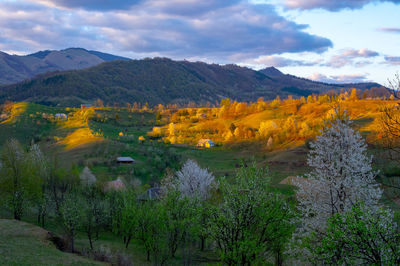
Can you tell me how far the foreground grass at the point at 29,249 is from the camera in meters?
18.0

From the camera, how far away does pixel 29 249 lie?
2034cm

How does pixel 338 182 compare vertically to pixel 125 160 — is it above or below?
above

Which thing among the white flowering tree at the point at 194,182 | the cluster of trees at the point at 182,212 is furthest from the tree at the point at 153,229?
the white flowering tree at the point at 194,182

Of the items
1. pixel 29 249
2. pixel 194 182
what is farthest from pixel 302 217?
pixel 194 182

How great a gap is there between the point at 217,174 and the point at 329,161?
50817mm

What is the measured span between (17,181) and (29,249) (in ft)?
57.1

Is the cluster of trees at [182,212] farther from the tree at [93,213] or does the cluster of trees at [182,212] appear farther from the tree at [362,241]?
the tree at [362,241]

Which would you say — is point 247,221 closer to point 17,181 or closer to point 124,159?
point 17,181

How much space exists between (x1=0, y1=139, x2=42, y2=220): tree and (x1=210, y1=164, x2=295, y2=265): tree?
27.1 m

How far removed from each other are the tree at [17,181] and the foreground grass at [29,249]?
7.20 m

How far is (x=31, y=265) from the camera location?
679 inches

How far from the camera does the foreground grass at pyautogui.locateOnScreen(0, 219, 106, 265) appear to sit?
17969 millimetres

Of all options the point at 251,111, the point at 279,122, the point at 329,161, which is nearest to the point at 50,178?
the point at 329,161

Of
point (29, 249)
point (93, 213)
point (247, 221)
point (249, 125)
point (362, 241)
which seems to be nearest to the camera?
point (362, 241)
